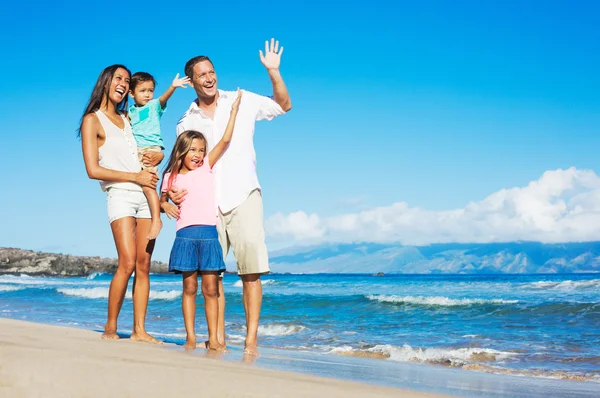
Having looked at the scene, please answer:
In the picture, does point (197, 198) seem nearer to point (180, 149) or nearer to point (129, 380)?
point (180, 149)

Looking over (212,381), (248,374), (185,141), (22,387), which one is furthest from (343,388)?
(185,141)

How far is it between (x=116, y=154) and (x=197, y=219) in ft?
2.59

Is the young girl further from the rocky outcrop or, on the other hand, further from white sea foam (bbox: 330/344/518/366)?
the rocky outcrop

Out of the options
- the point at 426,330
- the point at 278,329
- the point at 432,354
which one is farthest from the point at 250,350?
the point at 426,330

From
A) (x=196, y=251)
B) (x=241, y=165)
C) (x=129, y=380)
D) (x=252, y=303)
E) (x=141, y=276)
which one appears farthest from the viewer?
(x=141, y=276)

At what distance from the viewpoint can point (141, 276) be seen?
4.65m

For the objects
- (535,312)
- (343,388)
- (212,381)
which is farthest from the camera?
(535,312)

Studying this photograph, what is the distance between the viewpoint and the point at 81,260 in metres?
61.9

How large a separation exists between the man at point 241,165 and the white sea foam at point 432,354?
8.33ft

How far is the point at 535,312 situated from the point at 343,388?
33.2 feet

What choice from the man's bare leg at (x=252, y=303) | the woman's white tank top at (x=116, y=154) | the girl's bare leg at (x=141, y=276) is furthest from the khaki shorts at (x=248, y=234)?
the woman's white tank top at (x=116, y=154)

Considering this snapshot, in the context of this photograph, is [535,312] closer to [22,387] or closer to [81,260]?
[22,387]

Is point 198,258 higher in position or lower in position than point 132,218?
lower

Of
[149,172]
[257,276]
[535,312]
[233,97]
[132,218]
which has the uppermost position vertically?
[233,97]
